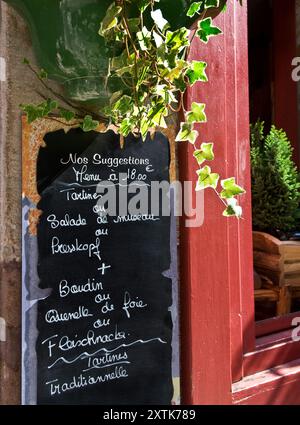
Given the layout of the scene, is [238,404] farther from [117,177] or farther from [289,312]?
[117,177]

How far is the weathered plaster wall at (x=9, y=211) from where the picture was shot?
146 centimetres

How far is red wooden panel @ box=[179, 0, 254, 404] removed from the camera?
1.82 m

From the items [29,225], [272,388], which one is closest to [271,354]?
[272,388]

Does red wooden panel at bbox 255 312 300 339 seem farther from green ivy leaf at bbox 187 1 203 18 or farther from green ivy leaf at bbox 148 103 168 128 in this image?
green ivy leaf at bbox 187 1 203 18

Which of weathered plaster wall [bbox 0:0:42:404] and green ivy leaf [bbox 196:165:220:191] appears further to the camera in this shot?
weathered plaster wall [bbox 0:0:42:404]

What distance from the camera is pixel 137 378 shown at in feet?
5.59

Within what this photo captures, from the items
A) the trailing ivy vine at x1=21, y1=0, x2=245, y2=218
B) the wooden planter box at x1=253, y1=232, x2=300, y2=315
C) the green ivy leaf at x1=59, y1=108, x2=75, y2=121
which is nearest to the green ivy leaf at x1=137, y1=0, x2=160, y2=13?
the trailing ivy vine at x1=21, y1=0, x2=245, y2=218

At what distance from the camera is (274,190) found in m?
2.85

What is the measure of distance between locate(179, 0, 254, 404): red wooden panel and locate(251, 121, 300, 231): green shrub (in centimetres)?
74

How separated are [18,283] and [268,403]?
4.46ft

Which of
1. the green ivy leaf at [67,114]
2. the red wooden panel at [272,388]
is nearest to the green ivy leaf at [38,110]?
the green ivy leaf at [67,114]

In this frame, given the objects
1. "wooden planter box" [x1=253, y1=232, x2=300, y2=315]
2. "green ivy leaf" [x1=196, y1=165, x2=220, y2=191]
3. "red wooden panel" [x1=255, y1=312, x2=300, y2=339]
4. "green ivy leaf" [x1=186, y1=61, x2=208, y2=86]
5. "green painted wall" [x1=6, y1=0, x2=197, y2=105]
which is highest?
"green painted wall" [x1=6, y1=0, x2=197, y2=105]

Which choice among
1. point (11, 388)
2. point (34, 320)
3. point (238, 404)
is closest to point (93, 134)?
point (34, 320)

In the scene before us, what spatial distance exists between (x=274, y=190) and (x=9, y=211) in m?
1.91
